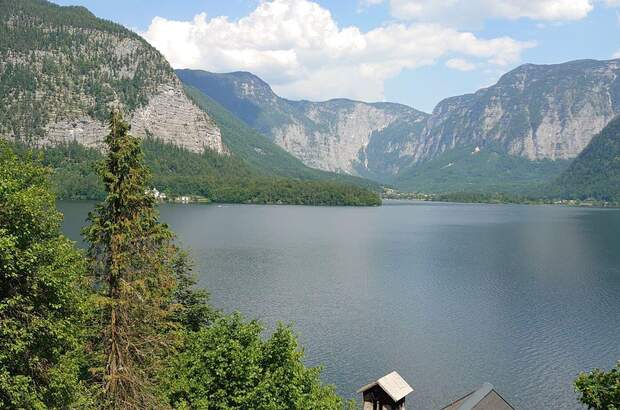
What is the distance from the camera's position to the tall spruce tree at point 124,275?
21.0m

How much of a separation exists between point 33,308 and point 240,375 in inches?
355

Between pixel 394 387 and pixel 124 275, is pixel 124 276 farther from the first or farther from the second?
pixel 394 387

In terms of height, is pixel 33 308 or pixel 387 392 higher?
pixel 33 308

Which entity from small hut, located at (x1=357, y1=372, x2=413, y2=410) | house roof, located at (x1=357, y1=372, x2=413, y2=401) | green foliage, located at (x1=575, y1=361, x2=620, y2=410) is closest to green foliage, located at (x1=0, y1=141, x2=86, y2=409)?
small hut, located at (x1=357, y1=372, x2=413, y2=410)

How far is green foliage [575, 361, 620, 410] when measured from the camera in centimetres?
1645

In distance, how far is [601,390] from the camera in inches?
678

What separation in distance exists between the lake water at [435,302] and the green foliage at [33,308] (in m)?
23.9

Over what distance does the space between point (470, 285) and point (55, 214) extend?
67654mm

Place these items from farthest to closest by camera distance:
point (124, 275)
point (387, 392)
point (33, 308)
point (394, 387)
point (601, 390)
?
point (124, 275)
point (33, 308)
point (601, 390)
point (394, 387)
point (387, 392)

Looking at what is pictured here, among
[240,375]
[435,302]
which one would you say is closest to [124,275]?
[240,375]

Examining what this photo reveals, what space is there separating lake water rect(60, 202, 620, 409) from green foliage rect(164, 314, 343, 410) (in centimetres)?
1629

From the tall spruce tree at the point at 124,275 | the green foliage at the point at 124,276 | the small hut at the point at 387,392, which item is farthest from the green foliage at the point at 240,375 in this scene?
the small hut at the point at 387,392

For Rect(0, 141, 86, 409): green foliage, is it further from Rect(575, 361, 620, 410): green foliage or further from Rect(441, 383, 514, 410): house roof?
Rect(575, 361, 620, 410): green foliage

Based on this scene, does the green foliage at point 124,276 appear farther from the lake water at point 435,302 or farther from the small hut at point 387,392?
the lake water at point 435,302
